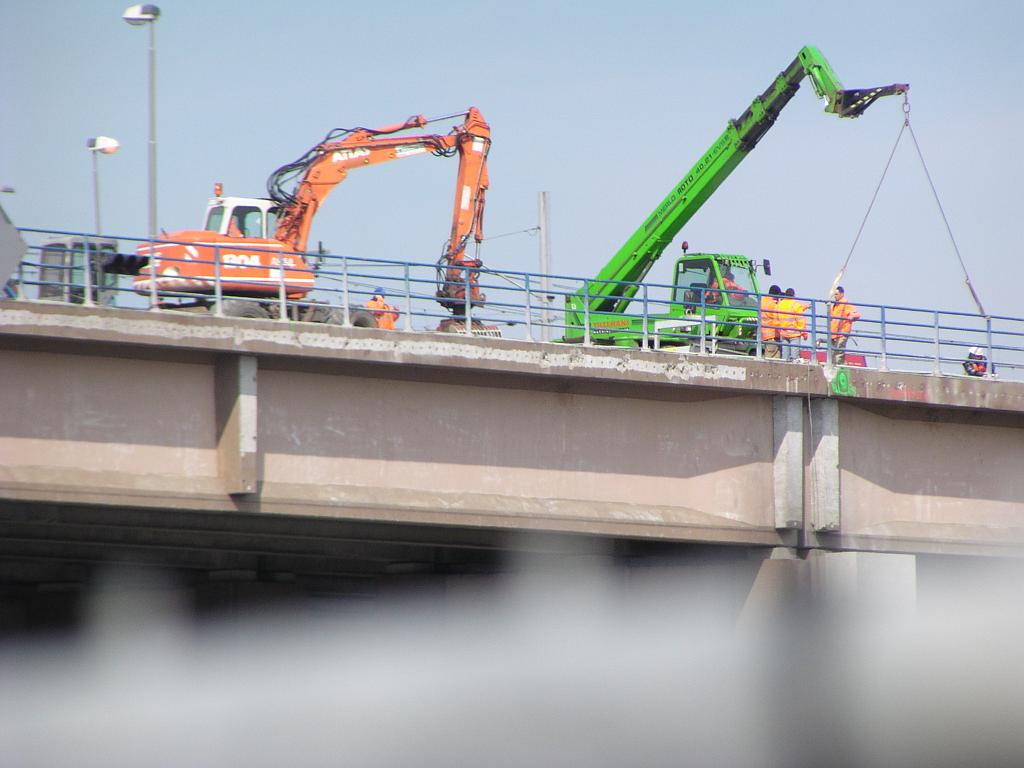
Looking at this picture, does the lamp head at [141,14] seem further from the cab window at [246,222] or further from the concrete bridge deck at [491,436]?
the concrete bridge deck at [491,436]

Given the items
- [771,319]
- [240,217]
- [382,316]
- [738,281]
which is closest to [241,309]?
[382,316]

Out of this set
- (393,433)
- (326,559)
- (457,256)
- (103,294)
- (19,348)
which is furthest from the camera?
(457,256)

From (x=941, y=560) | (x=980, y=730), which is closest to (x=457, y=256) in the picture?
(x=941, y=560)

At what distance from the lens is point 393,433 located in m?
17.7

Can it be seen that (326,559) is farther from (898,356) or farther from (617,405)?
(898,356)

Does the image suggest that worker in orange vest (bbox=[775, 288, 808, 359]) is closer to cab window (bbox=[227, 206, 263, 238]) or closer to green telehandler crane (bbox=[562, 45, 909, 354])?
green telehandler crane (bbox=[562, 45, 909, 354])

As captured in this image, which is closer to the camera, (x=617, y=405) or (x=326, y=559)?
(x=617, y=405)

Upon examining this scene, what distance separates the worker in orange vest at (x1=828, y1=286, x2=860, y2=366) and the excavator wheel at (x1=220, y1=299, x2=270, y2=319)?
8.57 metres

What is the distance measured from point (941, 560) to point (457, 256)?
31.8ft

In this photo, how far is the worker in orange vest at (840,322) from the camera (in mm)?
21219

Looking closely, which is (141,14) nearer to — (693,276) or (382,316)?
(382,316)

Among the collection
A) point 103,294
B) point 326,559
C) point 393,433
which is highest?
point 103,294

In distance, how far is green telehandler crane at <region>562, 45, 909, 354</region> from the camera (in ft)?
81.6

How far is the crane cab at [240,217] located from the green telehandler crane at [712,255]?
5.62 meters
